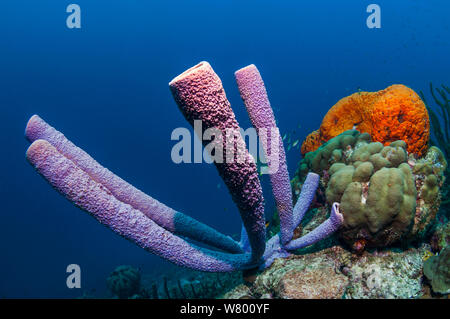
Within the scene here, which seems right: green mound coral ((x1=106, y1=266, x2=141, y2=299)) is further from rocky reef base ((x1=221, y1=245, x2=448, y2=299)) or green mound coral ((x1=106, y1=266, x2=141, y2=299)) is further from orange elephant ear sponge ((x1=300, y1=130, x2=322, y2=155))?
orange elephant ear sponge ((x1=300, y1=130, x2=322, y2=155))

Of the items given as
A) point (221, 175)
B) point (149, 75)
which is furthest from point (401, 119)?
point (149, 75)

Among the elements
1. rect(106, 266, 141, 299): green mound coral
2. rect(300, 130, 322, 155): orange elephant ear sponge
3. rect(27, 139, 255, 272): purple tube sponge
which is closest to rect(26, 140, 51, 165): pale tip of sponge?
rect(27, 139, 255, 272): purple tube sponge

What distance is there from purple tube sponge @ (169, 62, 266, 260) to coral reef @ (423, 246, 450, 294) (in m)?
2.04

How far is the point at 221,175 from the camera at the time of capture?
1675 mm

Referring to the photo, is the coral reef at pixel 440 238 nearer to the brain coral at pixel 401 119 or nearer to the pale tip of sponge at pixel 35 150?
the brain coral at pixel 401 119

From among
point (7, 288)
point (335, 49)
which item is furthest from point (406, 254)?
point (335, 49)

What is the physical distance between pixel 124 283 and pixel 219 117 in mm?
8140

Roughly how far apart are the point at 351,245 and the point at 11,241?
43967mm

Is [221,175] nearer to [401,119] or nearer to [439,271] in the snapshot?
[439,271]

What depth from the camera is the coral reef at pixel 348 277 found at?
2.46 metres

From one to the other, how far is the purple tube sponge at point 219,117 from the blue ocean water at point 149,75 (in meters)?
23.8

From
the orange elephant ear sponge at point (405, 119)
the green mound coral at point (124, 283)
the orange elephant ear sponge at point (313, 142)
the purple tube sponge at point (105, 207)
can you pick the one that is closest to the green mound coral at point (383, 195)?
the orange elephant ear sponge at point (405, 119)

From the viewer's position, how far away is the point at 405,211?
2.48 m
